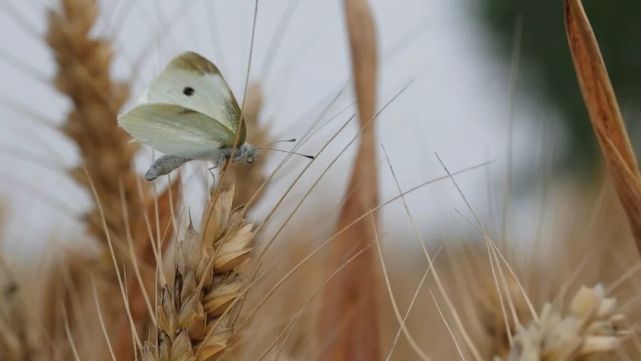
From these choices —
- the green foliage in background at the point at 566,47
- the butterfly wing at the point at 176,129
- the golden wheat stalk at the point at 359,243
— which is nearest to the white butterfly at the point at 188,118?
the butterfly wing at the point at 176,129

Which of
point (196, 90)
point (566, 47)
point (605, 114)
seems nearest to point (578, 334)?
point (605, 114)

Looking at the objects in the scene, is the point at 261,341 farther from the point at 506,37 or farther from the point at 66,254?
the point at 506,37

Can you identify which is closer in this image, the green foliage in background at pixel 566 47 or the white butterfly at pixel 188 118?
the white butterfly at pixel 188 118

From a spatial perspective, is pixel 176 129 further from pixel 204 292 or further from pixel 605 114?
pixel 605 114

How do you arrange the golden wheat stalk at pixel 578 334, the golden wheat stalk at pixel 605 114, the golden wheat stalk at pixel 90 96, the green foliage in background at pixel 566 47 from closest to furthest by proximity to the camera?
the golden wheat stalk at pixel 578 334 < the golden wheat stalk at pixel 605 114 < the golden wheat stalk at pixel 90 96 < the green foliage in background at pixel 566 47

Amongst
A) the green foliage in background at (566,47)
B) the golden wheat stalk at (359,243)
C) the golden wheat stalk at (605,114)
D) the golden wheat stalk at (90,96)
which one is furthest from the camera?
the green foliage in background at (566,47)

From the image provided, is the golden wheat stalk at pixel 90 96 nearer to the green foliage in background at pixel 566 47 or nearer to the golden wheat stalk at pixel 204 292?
the golden wheat stalk at pixel 204 292

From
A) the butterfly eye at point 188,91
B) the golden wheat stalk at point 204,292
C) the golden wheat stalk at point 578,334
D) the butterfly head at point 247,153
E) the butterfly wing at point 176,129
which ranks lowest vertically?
the golden wheat stalk at point 578,334

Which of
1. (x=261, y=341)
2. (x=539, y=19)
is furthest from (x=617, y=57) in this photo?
(x=261, y=341)

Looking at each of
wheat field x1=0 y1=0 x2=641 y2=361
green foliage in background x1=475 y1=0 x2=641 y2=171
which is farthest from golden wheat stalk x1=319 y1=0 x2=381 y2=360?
green foliage in background x1=475 y1=0 x2=641 y2=171
